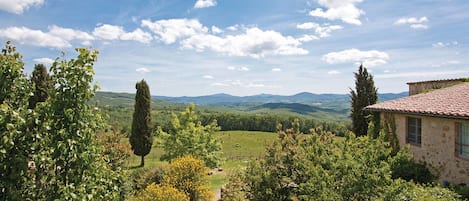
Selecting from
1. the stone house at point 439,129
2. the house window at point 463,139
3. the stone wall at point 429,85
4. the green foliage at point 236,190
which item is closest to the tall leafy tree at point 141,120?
the green foliage at point 236,190

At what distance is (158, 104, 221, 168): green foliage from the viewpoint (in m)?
21.9

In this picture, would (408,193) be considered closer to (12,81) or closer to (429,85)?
(12,81)

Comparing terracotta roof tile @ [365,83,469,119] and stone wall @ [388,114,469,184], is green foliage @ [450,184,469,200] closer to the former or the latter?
stone wall @ [388,114,469,184]

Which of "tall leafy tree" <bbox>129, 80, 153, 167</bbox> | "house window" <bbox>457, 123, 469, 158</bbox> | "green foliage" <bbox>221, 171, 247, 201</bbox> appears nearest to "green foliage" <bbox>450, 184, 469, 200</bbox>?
"house window" <bbox>457, 123, 469, 158</bbox>

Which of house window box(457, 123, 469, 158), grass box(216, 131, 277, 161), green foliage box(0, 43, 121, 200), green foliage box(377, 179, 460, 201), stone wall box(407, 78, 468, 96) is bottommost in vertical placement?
grass box(216, 131, 277, 161)

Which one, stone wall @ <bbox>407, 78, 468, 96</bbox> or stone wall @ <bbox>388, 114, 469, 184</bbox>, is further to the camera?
stone wall @ <bbox>407, 78, 468, 96</bbox>

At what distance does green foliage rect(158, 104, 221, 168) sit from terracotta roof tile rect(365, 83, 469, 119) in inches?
439

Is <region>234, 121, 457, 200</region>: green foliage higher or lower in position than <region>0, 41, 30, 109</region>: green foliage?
lower

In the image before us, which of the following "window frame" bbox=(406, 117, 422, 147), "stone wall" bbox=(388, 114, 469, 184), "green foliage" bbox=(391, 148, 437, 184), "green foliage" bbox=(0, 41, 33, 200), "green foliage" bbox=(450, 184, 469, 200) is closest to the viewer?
"green foliage" bbox=(0, 41, 33, 200)

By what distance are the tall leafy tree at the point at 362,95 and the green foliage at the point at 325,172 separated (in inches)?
431

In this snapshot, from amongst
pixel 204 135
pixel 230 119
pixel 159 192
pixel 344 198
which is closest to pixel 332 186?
pixel 344 198

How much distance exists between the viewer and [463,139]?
39.2ft

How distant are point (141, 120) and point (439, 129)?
23.5m

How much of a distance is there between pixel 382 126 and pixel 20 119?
54.5 ft
